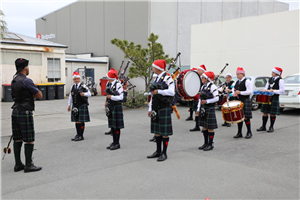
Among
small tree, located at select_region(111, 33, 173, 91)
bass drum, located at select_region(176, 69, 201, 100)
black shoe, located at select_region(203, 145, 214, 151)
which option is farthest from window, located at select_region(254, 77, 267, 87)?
black shoe, located at select_region(203, 145, 214, 151)

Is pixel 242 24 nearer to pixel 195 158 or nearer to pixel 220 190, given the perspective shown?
pixel 195 158

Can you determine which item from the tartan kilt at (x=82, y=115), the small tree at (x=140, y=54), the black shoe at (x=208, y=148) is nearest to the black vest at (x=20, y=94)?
the tartan kilt at (x=82, y=115)

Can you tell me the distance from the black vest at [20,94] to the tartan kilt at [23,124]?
99 mm

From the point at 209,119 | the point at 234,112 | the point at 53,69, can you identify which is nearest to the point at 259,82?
the point at 234,112

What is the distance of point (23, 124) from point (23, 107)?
0.95 ft

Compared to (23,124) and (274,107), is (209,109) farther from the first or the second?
(23,124)

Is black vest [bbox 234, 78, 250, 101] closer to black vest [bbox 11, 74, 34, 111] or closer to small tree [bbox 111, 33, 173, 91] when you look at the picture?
black vest [bbox 11, 74, 34, 111]

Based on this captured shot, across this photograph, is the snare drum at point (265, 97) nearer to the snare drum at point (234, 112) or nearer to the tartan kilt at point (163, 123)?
the snare drum at point (234, 112)

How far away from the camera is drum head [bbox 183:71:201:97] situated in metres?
6.45

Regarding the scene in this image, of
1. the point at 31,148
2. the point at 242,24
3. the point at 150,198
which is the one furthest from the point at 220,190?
the point at 242,24

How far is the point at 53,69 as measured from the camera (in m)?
18.5

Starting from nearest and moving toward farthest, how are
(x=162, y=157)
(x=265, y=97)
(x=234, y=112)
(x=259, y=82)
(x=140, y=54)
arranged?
1. (x=162, y=157)
2. (x=234, y=112)
3. (x=265, y=97)
4. (x=259, y=82)
5. (x=140, y=54)

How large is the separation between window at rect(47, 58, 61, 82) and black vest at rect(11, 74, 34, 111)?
14403 mm

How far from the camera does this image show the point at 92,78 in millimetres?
22266
